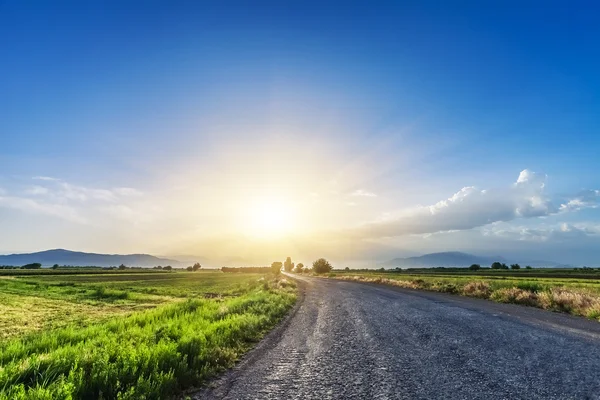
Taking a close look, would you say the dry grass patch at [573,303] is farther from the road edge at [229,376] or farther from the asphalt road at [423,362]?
the road edge at [229,376]

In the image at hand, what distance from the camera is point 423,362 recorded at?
8.06 meters

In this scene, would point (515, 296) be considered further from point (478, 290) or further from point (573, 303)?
point (478, 290)

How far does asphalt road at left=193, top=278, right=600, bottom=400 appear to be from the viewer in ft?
20.3

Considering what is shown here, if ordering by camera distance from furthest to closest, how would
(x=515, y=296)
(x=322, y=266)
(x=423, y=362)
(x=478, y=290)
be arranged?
(x=322, y=266)
(x=478, y=290)
(x=515, y=296)
(x=423, y=362)

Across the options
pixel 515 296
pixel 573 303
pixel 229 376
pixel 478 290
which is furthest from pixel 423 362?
pixel 478 290

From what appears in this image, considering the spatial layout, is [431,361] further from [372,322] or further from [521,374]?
[372,322]

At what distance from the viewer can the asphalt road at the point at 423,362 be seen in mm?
6184

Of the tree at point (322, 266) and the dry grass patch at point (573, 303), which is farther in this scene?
the tree at point (322, 266)

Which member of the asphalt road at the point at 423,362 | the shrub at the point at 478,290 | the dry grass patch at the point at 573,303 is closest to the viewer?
the asphalt road at the point at 423,362

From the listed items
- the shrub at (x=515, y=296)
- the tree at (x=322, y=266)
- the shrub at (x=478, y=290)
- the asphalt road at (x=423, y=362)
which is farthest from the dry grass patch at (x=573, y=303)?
the tree at (x=322, y=266)

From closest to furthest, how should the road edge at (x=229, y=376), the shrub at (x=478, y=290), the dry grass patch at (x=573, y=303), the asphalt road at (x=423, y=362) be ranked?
the asphalt road at (x=423, y=362), the road edge at (x=229, y=376), the dry grass patch at (x=573, y=303), the shrub at (x=478, y=290)

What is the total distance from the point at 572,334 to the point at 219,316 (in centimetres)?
1321

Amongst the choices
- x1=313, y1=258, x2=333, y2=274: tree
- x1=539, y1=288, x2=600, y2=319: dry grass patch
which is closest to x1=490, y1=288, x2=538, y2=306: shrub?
x1=539, y1=288, x2=600, y2=319: dry grass patch

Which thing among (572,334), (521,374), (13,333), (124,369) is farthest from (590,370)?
(13,333)
